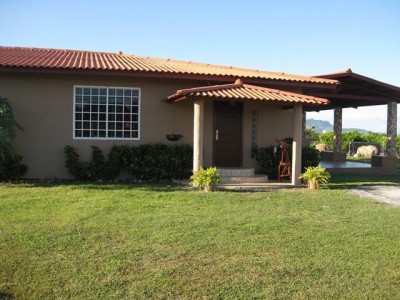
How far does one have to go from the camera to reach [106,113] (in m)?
11.9

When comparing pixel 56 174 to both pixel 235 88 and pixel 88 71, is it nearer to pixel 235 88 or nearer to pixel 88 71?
pixel 88 71

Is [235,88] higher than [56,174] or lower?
higher

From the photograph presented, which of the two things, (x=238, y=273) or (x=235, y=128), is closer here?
(x=238, y=273)

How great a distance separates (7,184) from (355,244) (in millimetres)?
8434

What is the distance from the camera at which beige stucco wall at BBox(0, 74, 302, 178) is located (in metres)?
11.3

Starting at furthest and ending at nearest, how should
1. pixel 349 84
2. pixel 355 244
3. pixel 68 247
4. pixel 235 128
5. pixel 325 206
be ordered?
pixel 349 84, pixel 235 128, pixel 325 206, pixel 355 244, pixel 68 247

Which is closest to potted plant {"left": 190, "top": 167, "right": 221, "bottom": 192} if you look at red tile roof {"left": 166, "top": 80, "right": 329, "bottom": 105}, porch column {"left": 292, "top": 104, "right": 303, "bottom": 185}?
red tile roof {"left": 166, "top": 80, "right": 329, "bottom": 105}

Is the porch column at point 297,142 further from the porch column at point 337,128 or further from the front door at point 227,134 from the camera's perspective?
the porch column at point 337,128

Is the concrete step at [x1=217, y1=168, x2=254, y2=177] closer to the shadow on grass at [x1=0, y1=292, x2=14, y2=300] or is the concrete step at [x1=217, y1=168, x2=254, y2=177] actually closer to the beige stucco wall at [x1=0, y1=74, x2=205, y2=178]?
the beige stucco wall at [x1=0, y1=74, x2=205, y2=178]

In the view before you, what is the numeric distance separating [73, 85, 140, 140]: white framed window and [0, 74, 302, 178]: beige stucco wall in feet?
0.48

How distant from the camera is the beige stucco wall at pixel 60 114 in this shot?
11.3m

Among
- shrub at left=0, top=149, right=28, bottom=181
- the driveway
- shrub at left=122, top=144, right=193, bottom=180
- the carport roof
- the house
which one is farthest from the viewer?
the carport roof

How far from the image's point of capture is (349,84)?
16156 millimetres

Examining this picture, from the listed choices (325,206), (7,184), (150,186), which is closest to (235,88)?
(150,186)
